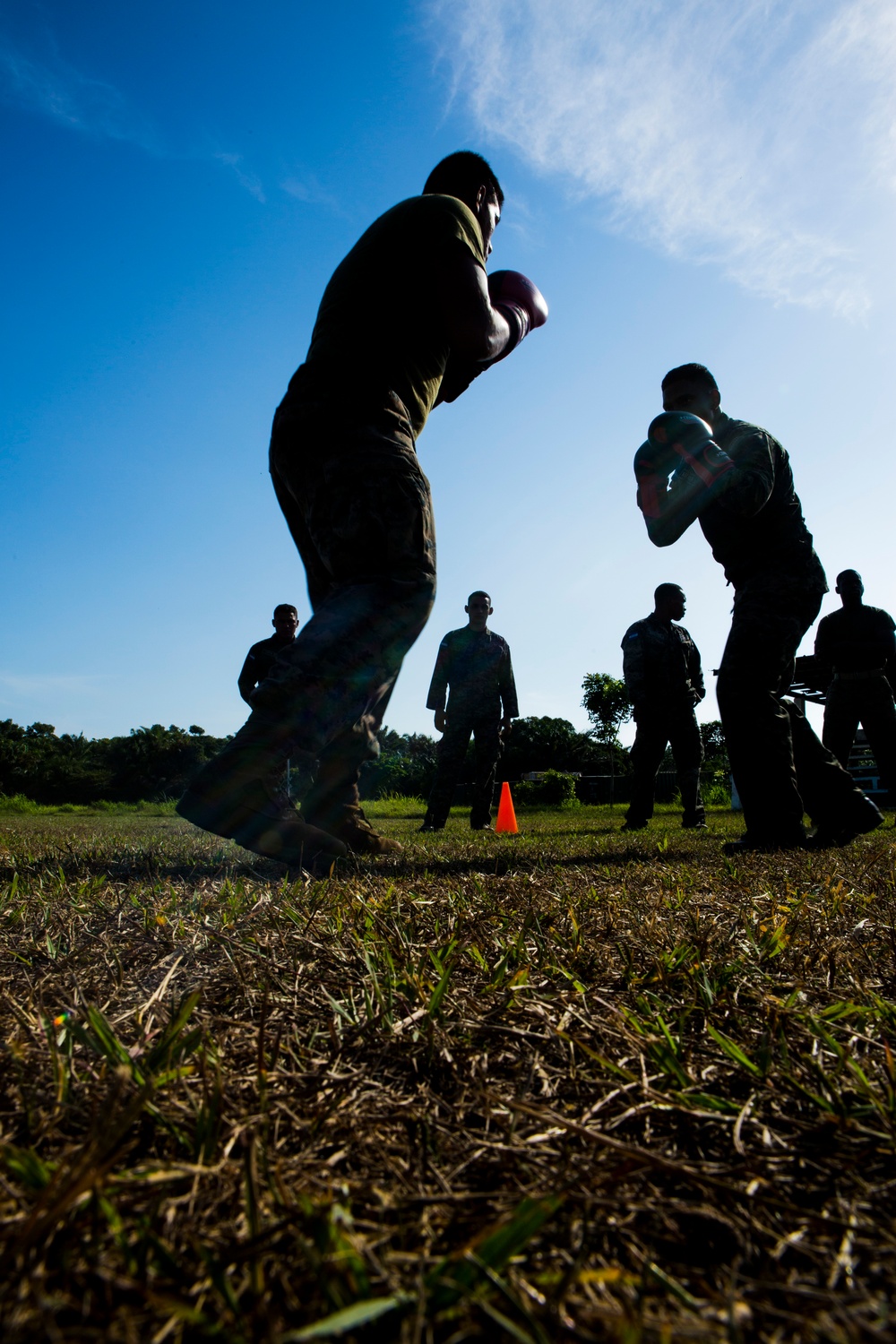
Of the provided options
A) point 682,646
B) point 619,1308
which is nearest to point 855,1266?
point 619,1308

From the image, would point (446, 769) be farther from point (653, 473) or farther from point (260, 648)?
point (653, 473)

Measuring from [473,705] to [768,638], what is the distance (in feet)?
13.4

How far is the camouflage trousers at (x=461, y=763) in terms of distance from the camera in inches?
272

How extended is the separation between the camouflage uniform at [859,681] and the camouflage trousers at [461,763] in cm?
358

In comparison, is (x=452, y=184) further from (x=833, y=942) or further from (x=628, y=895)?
(x=833, y=942)

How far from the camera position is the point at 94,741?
109ft

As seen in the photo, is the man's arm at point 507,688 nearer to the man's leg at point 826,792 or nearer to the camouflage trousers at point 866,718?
the camouflage trousers at point 866,718

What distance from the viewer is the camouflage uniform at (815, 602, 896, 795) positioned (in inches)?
276

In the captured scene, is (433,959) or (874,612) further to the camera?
(874,612)

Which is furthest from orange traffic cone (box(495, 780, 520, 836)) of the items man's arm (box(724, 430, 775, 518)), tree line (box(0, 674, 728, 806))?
tree line (box(0, 674, 728, 806))

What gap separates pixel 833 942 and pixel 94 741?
3642 cm

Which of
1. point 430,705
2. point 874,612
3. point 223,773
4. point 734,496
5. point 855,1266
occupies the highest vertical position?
point 874,612

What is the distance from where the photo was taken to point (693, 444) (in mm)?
3463

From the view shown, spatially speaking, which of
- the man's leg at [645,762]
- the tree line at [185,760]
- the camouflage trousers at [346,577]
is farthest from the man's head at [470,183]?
the tree line at [185,760]
